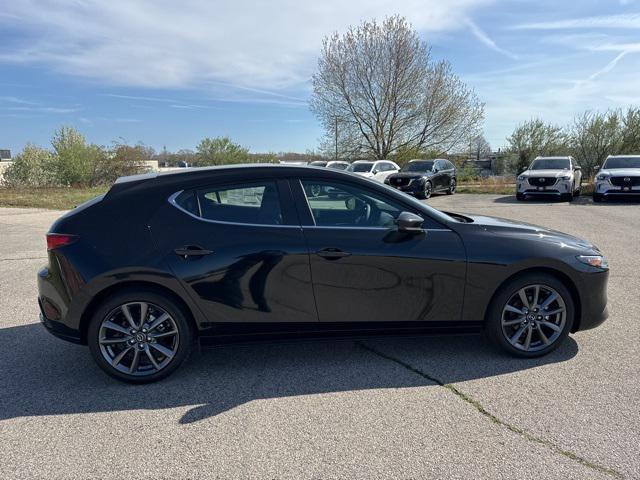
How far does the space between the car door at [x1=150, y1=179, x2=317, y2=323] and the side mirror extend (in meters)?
0.77

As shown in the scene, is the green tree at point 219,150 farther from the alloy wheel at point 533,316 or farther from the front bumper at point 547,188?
the alloy wheel at point 533,316

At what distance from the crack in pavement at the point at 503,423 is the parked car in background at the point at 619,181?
1647 centimetres

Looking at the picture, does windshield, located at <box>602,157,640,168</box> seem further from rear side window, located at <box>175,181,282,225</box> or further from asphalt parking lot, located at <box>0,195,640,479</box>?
rear side window, located at <box>175,181,282,225</box>

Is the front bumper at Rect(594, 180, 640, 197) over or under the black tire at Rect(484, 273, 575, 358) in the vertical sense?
over

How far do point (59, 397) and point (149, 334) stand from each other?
75 cm

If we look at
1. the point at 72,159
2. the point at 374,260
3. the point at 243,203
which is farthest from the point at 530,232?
the point at 72,159

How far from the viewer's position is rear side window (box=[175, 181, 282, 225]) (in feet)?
11.2

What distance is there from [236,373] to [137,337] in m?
0.82

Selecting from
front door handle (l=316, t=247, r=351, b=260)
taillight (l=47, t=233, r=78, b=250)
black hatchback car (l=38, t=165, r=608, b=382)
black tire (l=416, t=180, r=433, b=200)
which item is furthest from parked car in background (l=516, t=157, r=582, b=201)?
taillight (l=47, t=233, r=78, b=250)

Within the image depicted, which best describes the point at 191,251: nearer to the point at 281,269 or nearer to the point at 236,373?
the point at 281,269

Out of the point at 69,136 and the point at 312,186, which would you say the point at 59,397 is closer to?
the point at 312,186

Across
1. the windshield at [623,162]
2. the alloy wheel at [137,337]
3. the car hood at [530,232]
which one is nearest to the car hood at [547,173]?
the windshield at [623,162]

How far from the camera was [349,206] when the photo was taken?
3533 millimetres

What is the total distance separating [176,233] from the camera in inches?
130
